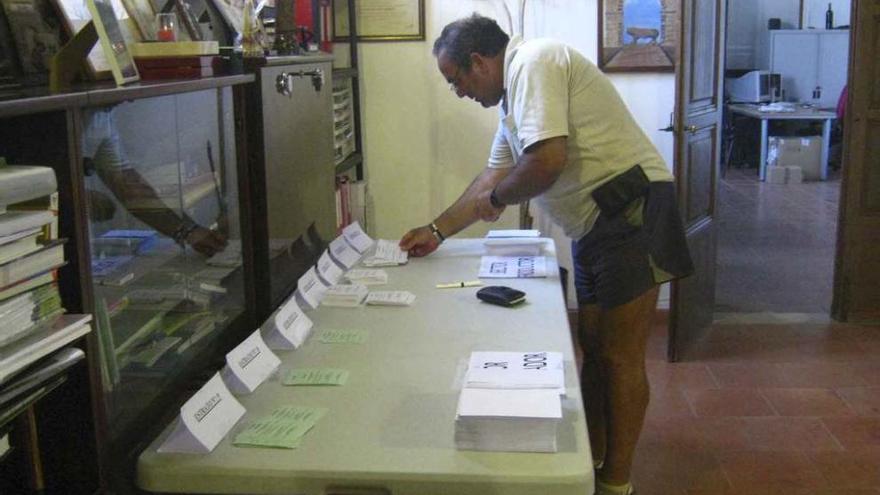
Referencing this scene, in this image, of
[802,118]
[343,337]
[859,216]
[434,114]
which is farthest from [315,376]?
[802,118]

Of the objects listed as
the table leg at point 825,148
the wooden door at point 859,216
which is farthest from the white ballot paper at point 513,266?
the table leg at point 825,148

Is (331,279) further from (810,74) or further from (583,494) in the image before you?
(810,74)

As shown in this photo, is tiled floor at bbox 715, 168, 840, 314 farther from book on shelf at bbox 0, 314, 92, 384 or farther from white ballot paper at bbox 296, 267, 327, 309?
book on shelf at bbox 0, 314, 92, 384

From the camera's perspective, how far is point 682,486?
9.22 feet

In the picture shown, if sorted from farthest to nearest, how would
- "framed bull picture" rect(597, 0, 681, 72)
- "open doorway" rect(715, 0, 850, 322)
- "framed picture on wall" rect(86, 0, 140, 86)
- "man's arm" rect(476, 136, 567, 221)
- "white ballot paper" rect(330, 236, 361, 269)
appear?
1. "open doorway" rect(715, 0, 850, 322)
2. "framed bull picture" rect(597, 0, 681, 72)
3. "white ballot paper" rect(330, 236, 361, 269)
4. "man's arm" rect(476, 136, 567, 221)
5. "framed picture on wall" rect(86, 0, 140, 86)

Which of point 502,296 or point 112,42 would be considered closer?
point 112,42

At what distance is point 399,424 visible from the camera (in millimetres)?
1415

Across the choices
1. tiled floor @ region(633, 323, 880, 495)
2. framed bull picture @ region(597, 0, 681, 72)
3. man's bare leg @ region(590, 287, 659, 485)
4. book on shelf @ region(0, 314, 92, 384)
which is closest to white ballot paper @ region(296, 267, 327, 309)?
man's bare leg @ region(590, 287, 659, 485)

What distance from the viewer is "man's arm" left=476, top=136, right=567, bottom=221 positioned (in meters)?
2.15

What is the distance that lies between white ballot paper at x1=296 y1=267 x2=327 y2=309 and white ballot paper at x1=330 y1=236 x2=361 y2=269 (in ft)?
0.75

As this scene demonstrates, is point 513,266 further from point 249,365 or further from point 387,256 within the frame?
point 249,365

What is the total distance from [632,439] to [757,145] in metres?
8.52

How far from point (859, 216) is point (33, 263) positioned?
13.7 ft

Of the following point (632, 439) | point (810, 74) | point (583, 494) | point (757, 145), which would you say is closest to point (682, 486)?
point (632, 439)
